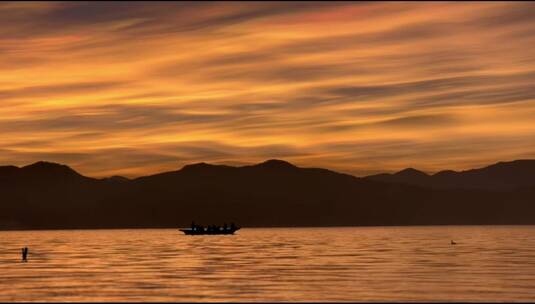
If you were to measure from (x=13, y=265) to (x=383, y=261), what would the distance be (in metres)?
40.9

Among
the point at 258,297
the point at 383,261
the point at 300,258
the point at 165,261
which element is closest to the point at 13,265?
the point at 165,261

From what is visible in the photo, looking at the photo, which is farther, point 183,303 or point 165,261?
point 165,261

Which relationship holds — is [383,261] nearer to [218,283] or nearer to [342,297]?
[218,283]

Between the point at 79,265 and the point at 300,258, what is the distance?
2688cm

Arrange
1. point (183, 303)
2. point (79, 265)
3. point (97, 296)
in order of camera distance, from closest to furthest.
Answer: point (183, 303) < point (97, 296) < point (79, 265)

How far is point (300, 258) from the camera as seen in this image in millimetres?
120562

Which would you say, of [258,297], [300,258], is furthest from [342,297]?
[300,258]

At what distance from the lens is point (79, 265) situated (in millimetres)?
Result: 109000

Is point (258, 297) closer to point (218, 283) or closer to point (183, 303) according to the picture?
point (183, 303)

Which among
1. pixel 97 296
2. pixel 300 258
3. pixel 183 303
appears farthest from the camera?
pixel 300 258

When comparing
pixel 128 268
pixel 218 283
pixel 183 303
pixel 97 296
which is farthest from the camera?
pixel 128 268

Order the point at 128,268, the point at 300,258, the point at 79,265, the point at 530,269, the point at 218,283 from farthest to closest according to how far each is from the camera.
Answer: the point at 300,258 → the point at 79,265 → the point at 128,268 → the point at 530,269 → the point at 218,283

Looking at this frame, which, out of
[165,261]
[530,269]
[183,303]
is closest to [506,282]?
[530,269]

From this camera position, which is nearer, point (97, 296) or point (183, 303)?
point (183, 303)
